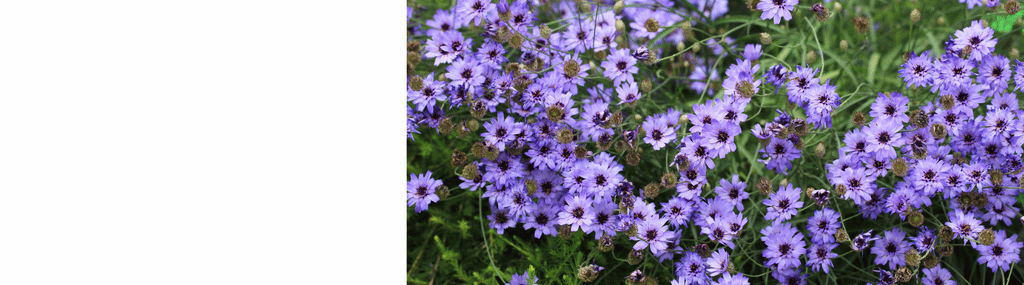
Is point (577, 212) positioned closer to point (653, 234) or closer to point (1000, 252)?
point (653, 234)

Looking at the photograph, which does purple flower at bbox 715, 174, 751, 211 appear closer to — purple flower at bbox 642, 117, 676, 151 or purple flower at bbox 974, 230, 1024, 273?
purple flower at bbox 642, 117, 676, 151

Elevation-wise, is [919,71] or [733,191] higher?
[919,71]
